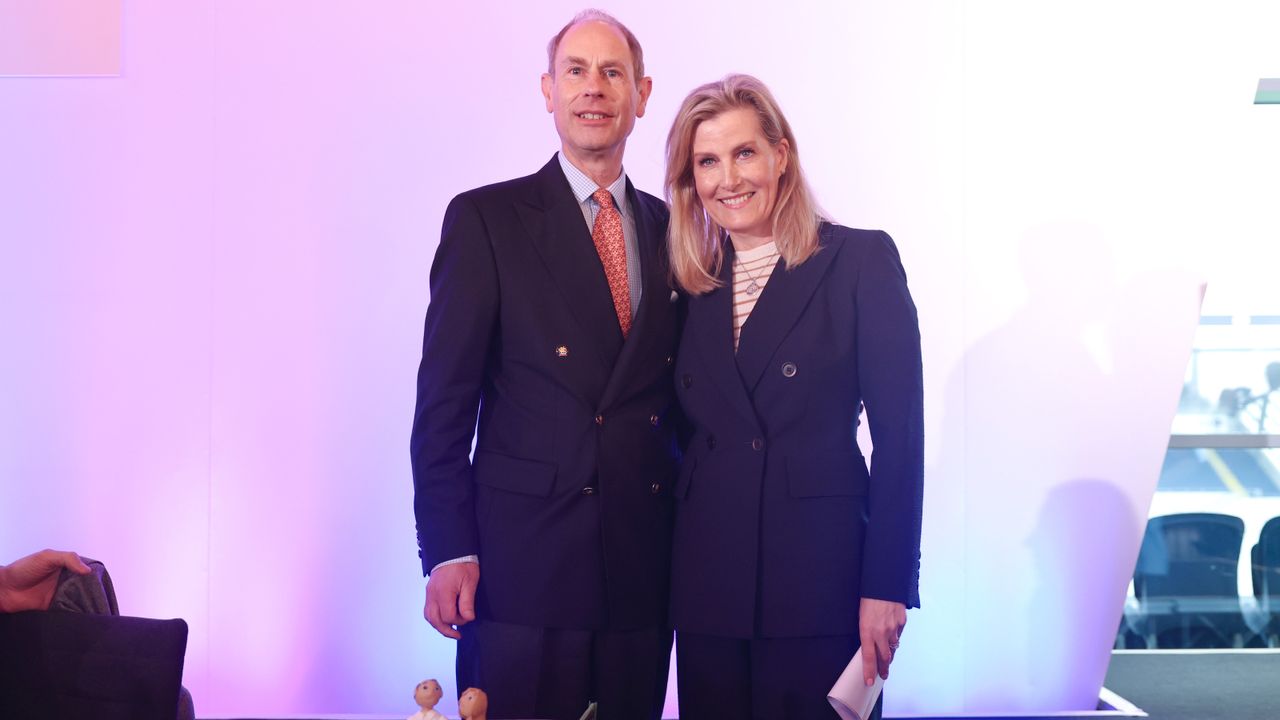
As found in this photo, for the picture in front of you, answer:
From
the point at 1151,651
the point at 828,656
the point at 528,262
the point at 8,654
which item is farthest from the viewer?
the point at 1151,651

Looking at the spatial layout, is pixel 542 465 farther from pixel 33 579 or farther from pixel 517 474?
pixel 33 579

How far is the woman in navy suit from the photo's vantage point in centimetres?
185

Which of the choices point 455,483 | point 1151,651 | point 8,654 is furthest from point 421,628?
point 1151,651

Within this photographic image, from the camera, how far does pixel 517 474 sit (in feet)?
6.40

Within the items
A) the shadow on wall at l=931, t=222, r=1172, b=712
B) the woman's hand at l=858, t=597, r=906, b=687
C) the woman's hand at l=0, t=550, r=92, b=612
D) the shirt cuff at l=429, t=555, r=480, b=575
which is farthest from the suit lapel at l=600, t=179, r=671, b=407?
the shadow on wall at l=931, t=222, r=1172, b=712

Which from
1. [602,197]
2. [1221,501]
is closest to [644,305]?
[602,197]

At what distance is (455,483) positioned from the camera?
1.95m

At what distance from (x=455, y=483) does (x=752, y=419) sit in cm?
56

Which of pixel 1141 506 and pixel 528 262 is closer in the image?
pixel 528 262

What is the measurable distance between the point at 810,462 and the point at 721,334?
11.5 inches

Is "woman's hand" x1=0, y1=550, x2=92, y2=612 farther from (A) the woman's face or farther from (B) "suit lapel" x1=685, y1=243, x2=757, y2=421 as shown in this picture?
(A) the woman's face

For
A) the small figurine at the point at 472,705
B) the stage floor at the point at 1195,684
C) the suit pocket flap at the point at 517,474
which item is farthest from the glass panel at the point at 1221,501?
the small figurine at the point at 472,705

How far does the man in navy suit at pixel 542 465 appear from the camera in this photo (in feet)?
6.37

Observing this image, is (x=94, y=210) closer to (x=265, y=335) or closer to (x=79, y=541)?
(x=265, y=335)
